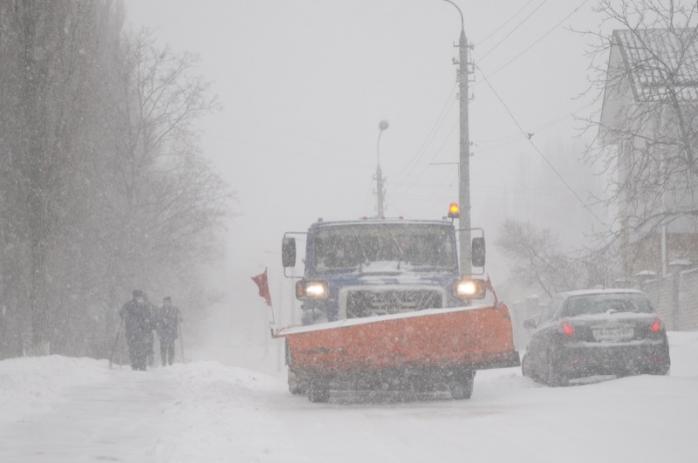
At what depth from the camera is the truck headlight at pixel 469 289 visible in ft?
40.0

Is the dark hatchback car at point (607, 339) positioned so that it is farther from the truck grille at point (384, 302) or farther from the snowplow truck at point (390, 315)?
the truck grille at point (384, 302)

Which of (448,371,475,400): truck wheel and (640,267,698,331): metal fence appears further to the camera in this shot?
(640,267,698,331): metal fence

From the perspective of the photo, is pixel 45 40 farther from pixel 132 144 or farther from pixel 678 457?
pixel 678 457

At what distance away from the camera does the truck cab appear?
11.8 metres

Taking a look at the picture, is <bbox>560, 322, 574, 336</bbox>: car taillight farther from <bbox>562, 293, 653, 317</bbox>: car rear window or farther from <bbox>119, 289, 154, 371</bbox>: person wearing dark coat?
<bbox>119, 289, 154, 371</bbox>: person wearing dark coat

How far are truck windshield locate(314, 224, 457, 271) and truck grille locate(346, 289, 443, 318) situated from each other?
106cm

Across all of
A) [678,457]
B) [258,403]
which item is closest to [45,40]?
[258,403]

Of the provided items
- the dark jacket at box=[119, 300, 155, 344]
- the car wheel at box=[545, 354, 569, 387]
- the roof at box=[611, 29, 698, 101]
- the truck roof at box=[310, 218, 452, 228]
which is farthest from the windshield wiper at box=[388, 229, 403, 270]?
the dark jacket at box=[119, 300, 155, 344]

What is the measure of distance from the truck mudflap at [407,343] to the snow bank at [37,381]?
3.11 metres

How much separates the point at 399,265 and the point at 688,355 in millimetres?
7553

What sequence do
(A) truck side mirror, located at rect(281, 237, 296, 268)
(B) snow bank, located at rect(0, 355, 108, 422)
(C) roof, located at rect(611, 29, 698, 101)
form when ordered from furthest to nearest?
1. (C) roof, located at rect(611, 29, 698, 101)
2. (A) truck side mirror, located at rect(281, 237, 296, 268)
3. (B) snow bank, located at rect(0, 355, 108, 422)

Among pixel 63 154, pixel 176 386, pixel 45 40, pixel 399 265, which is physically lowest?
pixel 176 386

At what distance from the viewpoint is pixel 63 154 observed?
68.1 feet

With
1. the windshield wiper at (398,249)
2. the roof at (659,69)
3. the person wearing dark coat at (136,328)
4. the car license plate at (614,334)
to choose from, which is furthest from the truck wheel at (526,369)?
the person wearing dark coat at (136,328)
